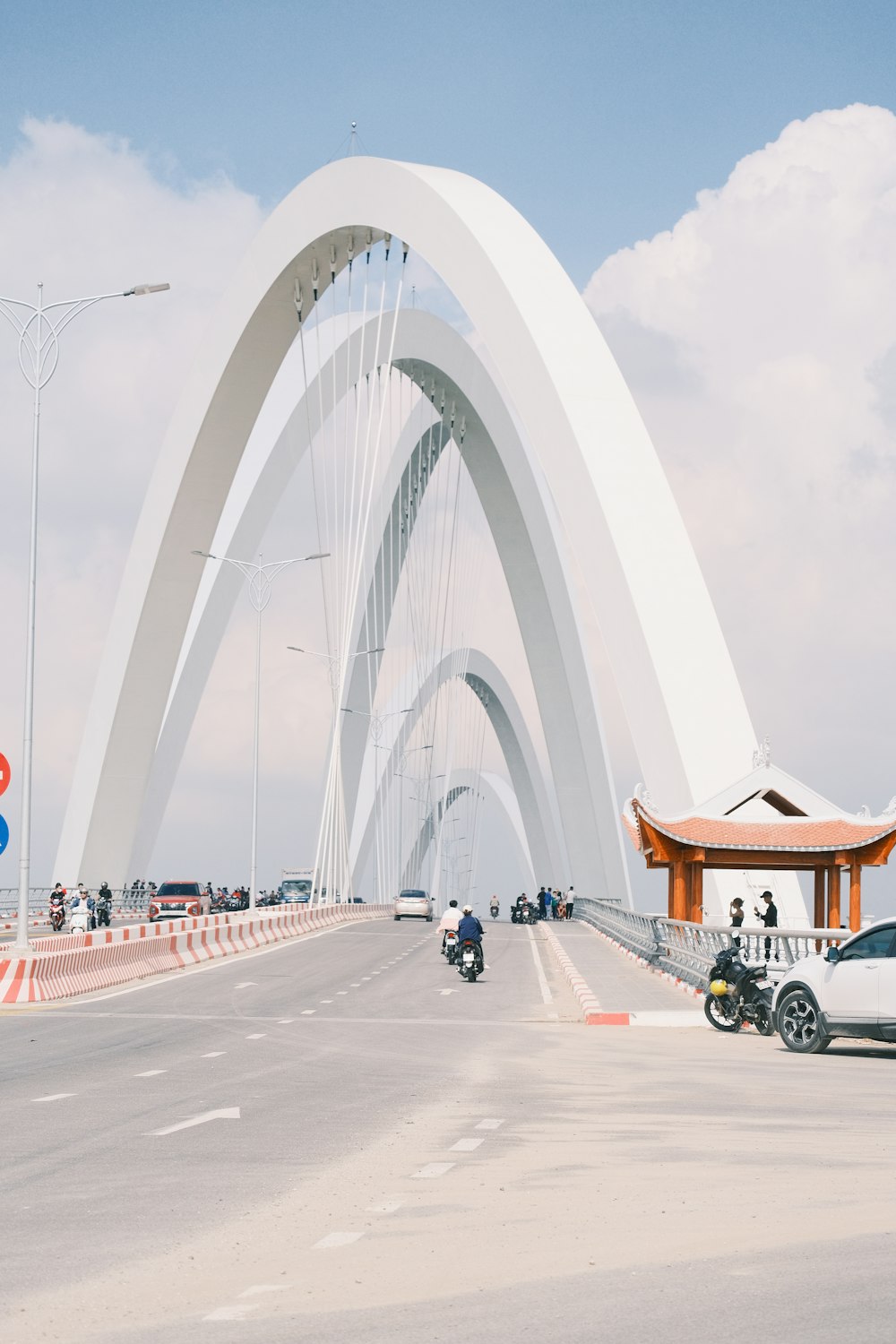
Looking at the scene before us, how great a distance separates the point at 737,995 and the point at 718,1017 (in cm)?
54

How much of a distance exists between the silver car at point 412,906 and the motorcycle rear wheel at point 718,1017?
4819cm

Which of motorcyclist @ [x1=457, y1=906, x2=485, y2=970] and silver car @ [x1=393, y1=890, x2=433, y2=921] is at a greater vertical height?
silver car @ [x1=393, y1=890, x2=433, y2=921]

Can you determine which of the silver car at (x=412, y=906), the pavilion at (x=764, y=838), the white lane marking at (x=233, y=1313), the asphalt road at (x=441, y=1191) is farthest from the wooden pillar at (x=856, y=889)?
the silver car at (x=412, y=906)

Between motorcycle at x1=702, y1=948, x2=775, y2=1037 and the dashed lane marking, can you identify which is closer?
the dashed lane marking

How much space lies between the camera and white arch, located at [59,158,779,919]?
33094mm

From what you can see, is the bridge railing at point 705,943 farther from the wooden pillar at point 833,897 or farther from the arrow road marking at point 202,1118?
the arrow road marking at point 202,1118

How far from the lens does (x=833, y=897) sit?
30531 mm

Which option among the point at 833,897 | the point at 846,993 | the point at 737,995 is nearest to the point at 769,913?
the point at 833,897

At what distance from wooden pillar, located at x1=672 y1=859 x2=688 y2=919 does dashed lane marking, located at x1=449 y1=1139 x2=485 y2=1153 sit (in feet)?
64.3

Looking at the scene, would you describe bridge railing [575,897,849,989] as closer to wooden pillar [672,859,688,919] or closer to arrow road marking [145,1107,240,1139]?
wooden pillar [672,859,688,919]

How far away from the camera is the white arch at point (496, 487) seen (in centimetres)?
3309

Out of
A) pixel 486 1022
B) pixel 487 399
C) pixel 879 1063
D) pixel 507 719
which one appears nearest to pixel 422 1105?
pixel 879 1063

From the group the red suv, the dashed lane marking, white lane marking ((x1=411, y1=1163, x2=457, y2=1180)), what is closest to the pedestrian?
the dashed lane marking

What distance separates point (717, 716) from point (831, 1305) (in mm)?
26792
